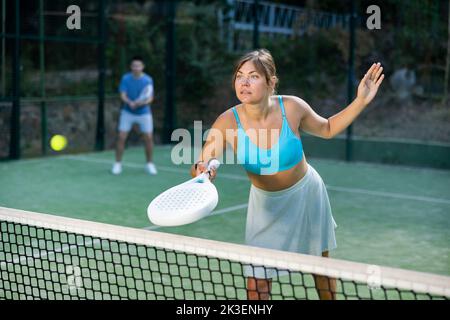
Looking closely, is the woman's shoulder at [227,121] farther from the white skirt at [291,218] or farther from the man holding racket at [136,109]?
the man holding racket at [136,109]

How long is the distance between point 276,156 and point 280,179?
122 millimetres

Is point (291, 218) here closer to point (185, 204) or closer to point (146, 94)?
point (185, 204)

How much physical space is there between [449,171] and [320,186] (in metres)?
7.53

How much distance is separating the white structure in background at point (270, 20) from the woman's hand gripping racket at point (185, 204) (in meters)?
10.2

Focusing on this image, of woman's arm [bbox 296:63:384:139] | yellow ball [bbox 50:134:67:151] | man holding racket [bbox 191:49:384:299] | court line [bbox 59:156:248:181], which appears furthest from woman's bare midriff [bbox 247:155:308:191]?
yellow ball [bbox 50:134:67:151]

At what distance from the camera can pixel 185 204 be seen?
2.93m

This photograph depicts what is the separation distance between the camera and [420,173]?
10.5 meters

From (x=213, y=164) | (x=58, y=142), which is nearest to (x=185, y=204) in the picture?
(x=213, y=164)

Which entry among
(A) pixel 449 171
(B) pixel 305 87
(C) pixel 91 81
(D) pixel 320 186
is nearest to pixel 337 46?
(B) pixel 305 87

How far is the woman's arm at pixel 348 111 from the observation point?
11.5 feet

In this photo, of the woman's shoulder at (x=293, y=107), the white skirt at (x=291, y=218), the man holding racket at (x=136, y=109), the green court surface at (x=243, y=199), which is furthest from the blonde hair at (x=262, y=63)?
the man holding racket at (x=136, y=109)

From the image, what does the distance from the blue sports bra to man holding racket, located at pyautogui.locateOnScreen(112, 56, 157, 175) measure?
21.2 ft

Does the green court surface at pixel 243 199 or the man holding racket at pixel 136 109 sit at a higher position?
the man holding racket at pixel 136 109

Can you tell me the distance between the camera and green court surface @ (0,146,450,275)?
20.4 ft
